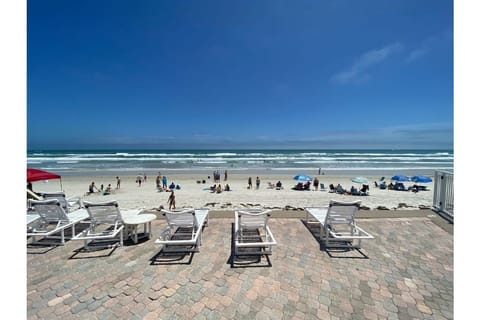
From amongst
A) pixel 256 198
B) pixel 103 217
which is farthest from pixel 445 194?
pixel 103 217

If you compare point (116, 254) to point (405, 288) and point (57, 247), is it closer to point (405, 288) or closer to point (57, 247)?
point (57, 247)

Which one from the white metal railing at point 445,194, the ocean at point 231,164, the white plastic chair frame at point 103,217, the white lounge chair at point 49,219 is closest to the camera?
the white plastic chair frame at point 103,217

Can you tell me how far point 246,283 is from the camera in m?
3.09

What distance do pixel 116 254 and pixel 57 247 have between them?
62.8 inches

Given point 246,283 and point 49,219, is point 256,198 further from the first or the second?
point 49,219

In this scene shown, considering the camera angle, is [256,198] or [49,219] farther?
[256,198]

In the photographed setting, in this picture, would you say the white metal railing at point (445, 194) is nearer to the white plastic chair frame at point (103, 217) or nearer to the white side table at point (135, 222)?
the white side table at point (135, 222)

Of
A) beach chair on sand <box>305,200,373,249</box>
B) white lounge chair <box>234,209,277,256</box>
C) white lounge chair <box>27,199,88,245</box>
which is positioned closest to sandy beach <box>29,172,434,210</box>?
beach chair on sand <box>305,200,373,249</box>

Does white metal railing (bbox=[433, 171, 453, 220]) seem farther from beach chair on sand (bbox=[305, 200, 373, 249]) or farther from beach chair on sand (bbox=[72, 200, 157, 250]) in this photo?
beach chair on sand (bbox=[72, 200, 157, 250])

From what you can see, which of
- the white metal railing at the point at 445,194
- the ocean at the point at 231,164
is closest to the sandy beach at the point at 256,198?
the white metal railing at the point at 445,194

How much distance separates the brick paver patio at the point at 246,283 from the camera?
8.36 feet

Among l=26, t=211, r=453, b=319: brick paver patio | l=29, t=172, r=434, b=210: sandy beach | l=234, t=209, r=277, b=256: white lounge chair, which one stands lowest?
l=29, t=172, r=434, b=210: sandy beach

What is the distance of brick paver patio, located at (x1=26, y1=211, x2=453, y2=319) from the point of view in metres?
2.55

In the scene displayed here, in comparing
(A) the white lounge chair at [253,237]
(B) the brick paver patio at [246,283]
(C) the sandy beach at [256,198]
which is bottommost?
(C) the sandy beach at [256,198]
